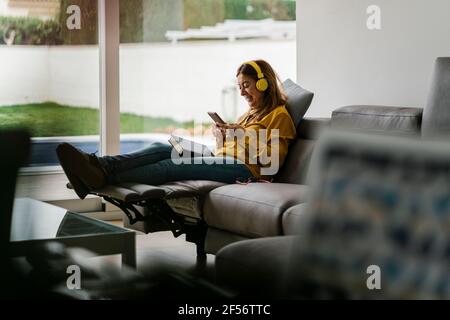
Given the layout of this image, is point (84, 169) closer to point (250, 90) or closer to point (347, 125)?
point (250, 90)

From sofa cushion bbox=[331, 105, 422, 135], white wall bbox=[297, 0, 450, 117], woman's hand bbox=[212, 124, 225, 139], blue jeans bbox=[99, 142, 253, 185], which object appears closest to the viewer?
sofa cushion bbox=[331, 105, 422, 135]

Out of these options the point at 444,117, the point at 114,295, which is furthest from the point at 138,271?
the point at 444,117

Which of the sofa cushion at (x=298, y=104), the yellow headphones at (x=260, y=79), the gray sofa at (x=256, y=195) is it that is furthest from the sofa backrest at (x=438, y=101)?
the yellow headphones at (x=260, y=79)

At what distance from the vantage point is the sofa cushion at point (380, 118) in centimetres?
253

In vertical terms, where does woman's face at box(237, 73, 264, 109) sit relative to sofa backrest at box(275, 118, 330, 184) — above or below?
above

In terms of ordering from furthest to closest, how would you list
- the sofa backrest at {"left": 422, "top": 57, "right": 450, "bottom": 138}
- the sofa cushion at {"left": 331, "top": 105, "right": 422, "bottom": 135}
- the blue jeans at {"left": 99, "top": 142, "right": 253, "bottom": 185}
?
the blue jeans at {"left": 99, "top": 142, "right": 253, "bottom": 185}
the sofa cushion at {"left": 331, "top": 105, "right": 422, "bottom": 135}
the sofa backrest at {"left": 422, "top": 57, "right": 450, "bottom": 138}

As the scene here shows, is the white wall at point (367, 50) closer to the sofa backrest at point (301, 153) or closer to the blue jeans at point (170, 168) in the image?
the sofa backrest at point (301, 153)

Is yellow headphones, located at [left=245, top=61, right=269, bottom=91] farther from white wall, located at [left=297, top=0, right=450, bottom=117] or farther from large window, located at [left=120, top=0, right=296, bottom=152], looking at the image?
large window, located at [left=120, top=0, right=296, bottom=152]

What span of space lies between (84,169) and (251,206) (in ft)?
1.84

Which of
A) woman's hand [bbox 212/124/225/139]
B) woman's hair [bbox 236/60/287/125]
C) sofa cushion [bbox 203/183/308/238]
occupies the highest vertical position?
woman's hair [bbox 236/60/287/125]

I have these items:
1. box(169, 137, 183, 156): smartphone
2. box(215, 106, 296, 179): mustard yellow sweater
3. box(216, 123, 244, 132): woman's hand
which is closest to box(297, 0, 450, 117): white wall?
box(215, 106, 296, 179): mustard yellow sweater

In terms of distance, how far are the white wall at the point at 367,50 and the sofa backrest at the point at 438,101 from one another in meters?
0.39

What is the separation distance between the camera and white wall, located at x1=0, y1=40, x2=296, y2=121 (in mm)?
3969

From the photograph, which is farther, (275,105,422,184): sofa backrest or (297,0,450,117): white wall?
(297,0,450,117): white wall
